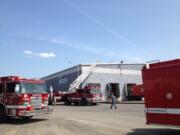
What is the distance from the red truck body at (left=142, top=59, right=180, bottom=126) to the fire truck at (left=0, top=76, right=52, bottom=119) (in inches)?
318

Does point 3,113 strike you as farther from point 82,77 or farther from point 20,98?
point 82,77


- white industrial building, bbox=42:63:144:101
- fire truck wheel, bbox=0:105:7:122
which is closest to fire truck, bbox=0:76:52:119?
fire truck wheel, bbox=0:105:7:122

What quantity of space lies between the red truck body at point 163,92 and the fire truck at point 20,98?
26.5ft

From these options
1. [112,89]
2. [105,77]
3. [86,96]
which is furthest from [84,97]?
[112,89]

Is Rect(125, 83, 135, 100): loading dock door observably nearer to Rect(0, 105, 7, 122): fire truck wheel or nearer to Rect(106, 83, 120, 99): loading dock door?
Rect(106, 83, 120, 99): loading dock door

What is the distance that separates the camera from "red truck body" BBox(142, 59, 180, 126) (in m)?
10.9

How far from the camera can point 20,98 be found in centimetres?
1744

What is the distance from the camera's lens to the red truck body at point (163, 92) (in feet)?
35.9

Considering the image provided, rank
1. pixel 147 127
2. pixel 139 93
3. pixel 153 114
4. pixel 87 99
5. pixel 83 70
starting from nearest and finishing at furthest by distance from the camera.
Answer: pixel 153 114, pixel 147 127, pixel 87 99, pixel 139 93, pixel 83 70

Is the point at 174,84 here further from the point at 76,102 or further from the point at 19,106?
the point at 76,102

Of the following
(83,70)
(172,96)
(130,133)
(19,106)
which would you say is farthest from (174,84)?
(83,70)

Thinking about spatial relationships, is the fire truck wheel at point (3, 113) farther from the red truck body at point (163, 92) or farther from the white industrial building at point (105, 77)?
the white industrial building at point (105, 77)

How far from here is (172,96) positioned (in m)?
11.1

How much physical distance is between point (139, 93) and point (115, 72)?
31.6 ft
